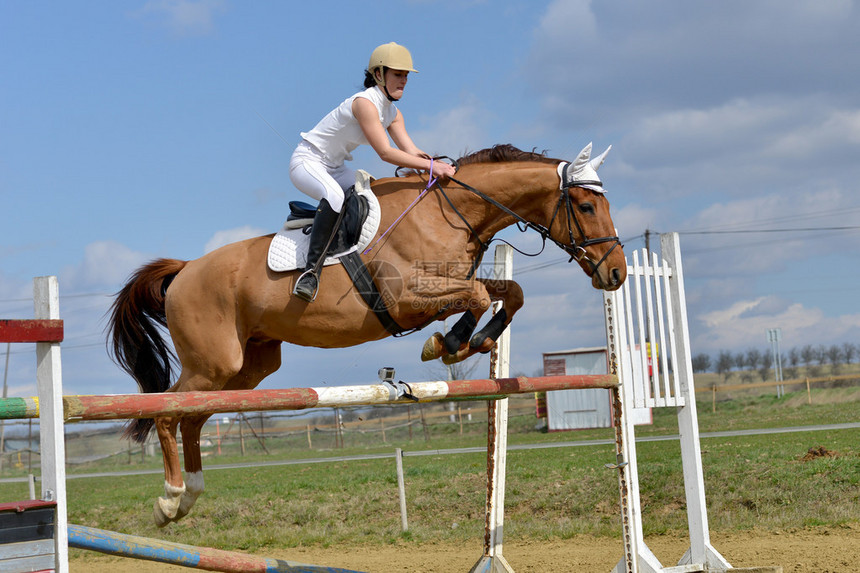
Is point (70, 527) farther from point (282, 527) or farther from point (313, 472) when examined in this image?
point (313, 472)

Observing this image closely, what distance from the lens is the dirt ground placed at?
586 centimetres

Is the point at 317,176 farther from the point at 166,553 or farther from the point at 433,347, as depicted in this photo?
the point at 166,553

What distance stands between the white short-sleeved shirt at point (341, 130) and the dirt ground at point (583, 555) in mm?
3749

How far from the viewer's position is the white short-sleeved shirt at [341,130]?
4.51m

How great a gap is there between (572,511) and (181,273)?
5.68 m

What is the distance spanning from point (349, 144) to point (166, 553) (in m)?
2.49

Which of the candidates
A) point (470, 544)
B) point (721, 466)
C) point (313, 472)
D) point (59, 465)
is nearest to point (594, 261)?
→ point (59, 465)

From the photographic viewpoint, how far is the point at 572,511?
8.80m

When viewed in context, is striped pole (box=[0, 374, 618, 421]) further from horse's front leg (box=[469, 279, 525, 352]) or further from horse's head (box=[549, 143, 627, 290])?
horse's head (box=[549, 143, 627, 290])

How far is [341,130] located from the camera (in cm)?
460

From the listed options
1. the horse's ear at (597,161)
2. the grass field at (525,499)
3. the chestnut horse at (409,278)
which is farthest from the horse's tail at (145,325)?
the grass field at (525,499)

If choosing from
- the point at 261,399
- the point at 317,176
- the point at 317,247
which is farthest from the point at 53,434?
the point at 317,176

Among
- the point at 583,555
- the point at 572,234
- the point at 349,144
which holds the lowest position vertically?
the point at 583,555

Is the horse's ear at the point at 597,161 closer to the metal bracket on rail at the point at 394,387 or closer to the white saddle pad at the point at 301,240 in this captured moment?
the white saddle pad at the point at 301,240
